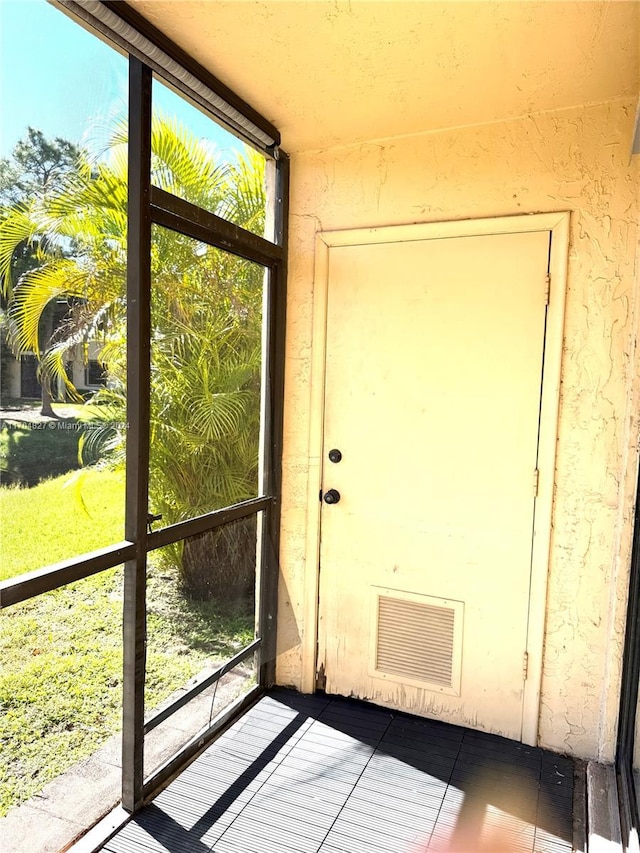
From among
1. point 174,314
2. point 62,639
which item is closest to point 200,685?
point 62,639

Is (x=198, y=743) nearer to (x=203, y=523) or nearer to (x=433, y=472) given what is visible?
(x=203, y=523)

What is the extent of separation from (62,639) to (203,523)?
654 millimetres

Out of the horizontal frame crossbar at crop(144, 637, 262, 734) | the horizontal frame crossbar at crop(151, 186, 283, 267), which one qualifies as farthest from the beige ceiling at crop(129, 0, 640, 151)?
the horizontal frame crossbar at crop(144, 637, 262, 734)

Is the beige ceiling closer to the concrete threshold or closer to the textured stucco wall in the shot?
the textured stucco wall

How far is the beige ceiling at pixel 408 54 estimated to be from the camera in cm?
158

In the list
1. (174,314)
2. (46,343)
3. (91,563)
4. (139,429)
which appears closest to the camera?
(46,343)

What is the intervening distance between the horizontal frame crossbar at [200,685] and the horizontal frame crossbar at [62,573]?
1.99ft

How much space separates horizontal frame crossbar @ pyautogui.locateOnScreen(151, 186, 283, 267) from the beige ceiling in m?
0.47

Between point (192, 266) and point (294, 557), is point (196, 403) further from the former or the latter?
point (294, 557)

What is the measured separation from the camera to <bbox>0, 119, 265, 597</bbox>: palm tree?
4.82ft

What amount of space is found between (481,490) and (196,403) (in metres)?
1.17

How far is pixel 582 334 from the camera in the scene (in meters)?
2.10

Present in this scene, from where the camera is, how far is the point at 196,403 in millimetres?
2064

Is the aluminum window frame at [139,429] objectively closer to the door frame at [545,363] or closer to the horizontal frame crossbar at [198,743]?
the horizontal frame crossbar at [198,743]
